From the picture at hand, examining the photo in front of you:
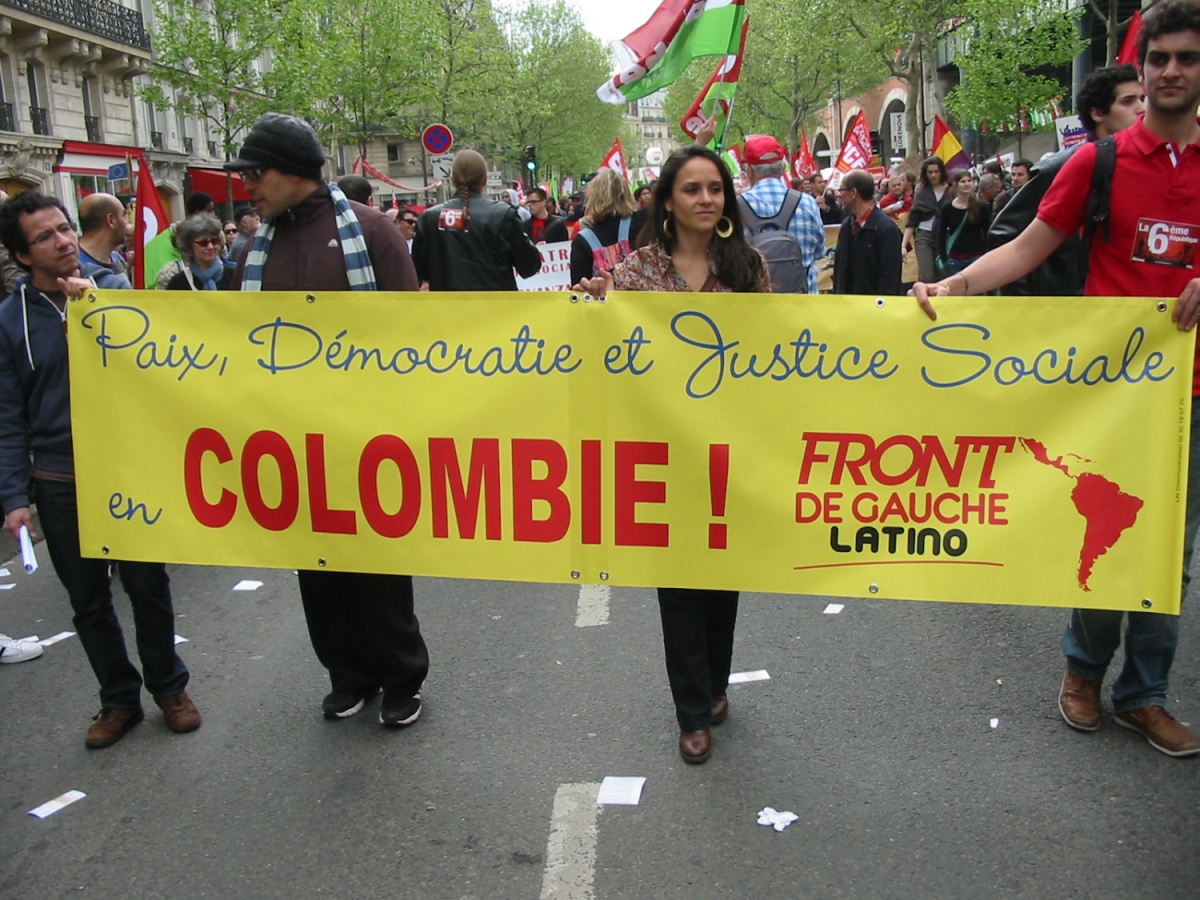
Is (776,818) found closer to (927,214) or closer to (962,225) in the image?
(962,225)

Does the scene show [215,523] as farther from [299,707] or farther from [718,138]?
[718,138]

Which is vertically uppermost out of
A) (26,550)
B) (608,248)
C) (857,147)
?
(857,147)

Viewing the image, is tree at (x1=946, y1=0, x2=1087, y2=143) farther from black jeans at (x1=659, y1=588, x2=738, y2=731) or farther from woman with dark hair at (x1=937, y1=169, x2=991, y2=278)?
black jeans at (x1=659, y1=588, x2=738, y2=731)

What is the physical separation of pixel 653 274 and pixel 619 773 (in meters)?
1.57

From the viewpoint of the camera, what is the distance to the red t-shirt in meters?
3.28

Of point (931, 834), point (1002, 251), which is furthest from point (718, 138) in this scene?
point (931, 834)

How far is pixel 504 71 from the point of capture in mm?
53719

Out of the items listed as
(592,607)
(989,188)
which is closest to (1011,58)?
(989,188)

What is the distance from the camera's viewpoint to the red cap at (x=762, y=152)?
6.56 meters

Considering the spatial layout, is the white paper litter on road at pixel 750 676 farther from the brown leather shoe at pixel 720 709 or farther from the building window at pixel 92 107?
the building window at pixel 92 107

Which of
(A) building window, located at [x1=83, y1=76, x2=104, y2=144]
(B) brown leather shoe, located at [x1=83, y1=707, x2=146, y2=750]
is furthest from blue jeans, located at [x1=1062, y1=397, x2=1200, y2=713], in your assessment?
(A) building window, located at [x1=83, y1=76, x2=104, y2=144]

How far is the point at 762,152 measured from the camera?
6.62 meters

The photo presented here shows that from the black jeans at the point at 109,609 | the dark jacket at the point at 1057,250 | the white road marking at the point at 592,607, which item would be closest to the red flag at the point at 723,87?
the dark jacket at the point at 1057,250

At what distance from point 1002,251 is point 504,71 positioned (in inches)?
2096
